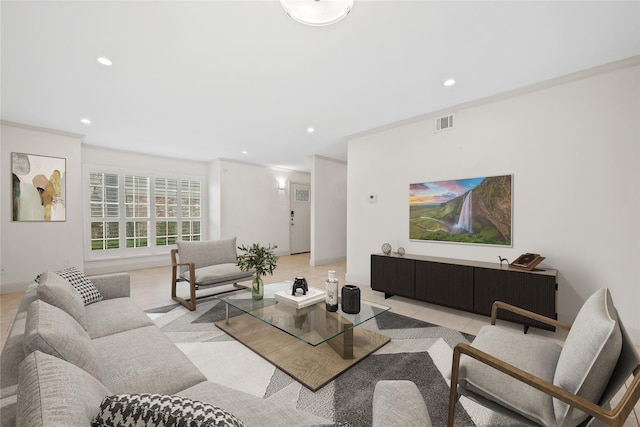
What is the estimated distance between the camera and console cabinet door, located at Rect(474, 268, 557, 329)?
2.64 metres

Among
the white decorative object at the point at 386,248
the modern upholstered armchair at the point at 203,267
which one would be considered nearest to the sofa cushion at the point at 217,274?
the modern upholstered armchair at the point at 203,267

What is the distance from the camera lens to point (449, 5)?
6.21 feet

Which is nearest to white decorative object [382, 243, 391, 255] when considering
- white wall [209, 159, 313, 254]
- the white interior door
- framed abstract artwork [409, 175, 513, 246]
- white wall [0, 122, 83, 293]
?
framed abstract artwork [409, 175, 513, 246]

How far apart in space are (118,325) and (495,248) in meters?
3.94

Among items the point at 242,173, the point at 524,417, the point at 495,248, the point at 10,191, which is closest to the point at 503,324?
the point at 495,248

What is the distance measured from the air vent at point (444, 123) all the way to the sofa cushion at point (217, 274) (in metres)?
3.39

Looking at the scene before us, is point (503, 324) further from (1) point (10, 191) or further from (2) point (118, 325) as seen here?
(1) point (10, 191)

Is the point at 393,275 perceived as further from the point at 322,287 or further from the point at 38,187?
the point at 38,187

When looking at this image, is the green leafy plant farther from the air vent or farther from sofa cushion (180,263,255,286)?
the air vent

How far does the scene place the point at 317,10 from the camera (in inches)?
71.6

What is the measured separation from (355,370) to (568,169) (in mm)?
3036

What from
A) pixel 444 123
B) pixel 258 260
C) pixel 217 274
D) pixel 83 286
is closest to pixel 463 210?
pixel 444 123

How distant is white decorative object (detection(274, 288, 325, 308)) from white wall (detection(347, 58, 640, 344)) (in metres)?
2.03

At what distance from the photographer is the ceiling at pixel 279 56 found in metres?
1.97
